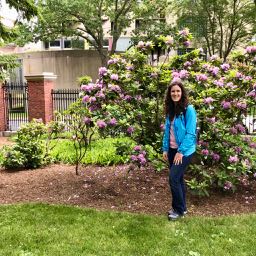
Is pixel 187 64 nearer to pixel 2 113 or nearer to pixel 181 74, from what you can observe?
pixel 181 74

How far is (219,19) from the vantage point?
2466cm

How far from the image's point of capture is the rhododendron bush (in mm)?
5527

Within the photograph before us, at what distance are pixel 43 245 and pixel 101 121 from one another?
209cm

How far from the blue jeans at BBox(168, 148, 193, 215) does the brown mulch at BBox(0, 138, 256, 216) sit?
0.35 meters

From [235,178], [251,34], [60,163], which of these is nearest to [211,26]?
[251,34]

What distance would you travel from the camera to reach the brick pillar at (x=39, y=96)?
13484 millimetres

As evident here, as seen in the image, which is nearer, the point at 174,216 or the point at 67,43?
the point at 174,216

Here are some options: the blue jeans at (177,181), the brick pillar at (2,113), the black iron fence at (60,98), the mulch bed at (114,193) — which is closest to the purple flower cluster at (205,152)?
the mulch bed at (114,193)

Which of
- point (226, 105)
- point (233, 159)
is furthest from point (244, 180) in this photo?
point (226, 105)

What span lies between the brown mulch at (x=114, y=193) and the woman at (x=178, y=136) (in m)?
0.52

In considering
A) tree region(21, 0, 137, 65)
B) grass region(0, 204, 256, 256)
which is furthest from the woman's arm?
tree region(21, 0, 137, 65)

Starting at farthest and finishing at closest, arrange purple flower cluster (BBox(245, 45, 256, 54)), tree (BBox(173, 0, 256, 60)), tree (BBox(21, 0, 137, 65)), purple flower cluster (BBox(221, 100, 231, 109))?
1. tree (BBox(173, 0, 256, 60))
2. tree (BBox(21, 0, 137, 65))
3. purple flower cluster (BBox(245, 45, 256, 54))
4. purple flower cluster (BBox(221, 100, 231, 109))

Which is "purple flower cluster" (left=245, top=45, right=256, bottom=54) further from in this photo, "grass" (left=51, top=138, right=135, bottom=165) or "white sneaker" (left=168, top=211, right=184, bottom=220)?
"grass" (left=51, top=138, right=135, bottom=165)

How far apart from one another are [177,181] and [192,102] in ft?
4.26
